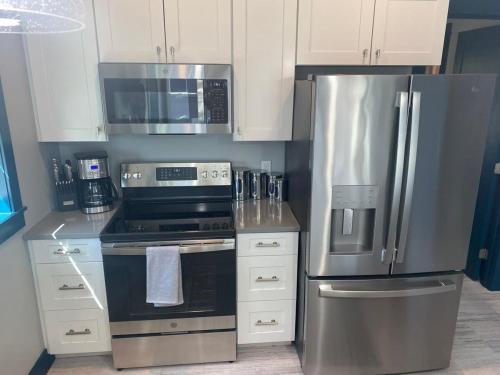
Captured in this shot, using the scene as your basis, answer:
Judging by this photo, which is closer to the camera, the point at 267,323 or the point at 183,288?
the point at 183,288

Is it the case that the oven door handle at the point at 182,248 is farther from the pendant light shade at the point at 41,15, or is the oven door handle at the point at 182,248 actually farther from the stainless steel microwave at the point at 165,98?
the pendant light shade at the point at 41,15

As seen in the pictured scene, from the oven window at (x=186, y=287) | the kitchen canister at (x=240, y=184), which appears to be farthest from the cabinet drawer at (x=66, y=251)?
the kitchen canister at (x=240, y=184)

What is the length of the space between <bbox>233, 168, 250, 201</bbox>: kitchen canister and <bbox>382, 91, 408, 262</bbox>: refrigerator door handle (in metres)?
1.02

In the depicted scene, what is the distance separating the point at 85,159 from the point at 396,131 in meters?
1.75

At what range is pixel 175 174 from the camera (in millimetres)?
2367

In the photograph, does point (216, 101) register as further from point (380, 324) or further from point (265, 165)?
point (380, 324)

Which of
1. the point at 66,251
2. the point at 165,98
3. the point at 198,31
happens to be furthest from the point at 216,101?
the point at 66,251

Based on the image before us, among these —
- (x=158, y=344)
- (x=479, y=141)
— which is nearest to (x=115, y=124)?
(x=158, y=344)

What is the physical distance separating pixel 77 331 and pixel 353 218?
5.66 feet

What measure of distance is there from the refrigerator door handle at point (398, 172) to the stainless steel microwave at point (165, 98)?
0.93 m

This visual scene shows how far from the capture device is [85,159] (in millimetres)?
2092

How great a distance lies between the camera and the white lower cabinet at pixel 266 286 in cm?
201

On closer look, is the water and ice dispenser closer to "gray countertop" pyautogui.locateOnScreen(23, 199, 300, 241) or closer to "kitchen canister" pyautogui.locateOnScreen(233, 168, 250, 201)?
"gray countertop" pyautogui.locateOnScreen(23, 199, 300, 241)

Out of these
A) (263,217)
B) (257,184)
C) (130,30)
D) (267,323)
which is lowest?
(267,323)
